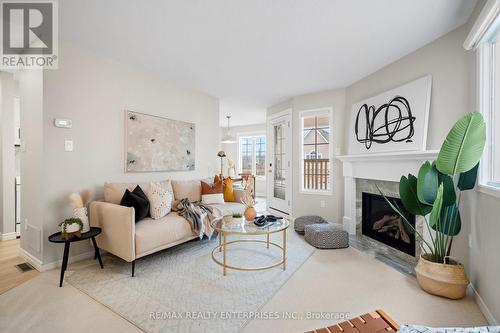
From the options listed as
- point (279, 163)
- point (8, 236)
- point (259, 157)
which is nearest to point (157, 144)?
point (8, 236)

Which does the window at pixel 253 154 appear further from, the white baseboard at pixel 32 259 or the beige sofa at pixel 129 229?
the white baseboard at pixel 32 259

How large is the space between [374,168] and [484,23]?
6.06 feet

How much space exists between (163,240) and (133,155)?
4.24ft

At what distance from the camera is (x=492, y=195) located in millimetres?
1671

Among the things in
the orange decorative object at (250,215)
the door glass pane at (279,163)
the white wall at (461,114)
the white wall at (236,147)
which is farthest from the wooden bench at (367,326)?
the white wall at (236,147)

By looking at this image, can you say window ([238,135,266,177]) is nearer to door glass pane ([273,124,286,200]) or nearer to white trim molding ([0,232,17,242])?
door glass pane ([273,124,286,200])

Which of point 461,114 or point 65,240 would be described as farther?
point 461,114

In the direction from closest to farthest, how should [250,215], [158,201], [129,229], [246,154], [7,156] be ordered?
1. [129,229]
2. [250,215]
3. [158,201]
4. [7,156]
5. [246,154]

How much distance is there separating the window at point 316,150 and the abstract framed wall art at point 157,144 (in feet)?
6.79

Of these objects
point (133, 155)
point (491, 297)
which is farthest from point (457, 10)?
point (133, 155)

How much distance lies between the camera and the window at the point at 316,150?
425 centimetres

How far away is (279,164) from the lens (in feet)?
17.1

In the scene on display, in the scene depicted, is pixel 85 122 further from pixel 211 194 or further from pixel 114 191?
pixel 211 194

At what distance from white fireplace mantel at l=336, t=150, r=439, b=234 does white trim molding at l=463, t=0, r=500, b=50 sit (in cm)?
95
